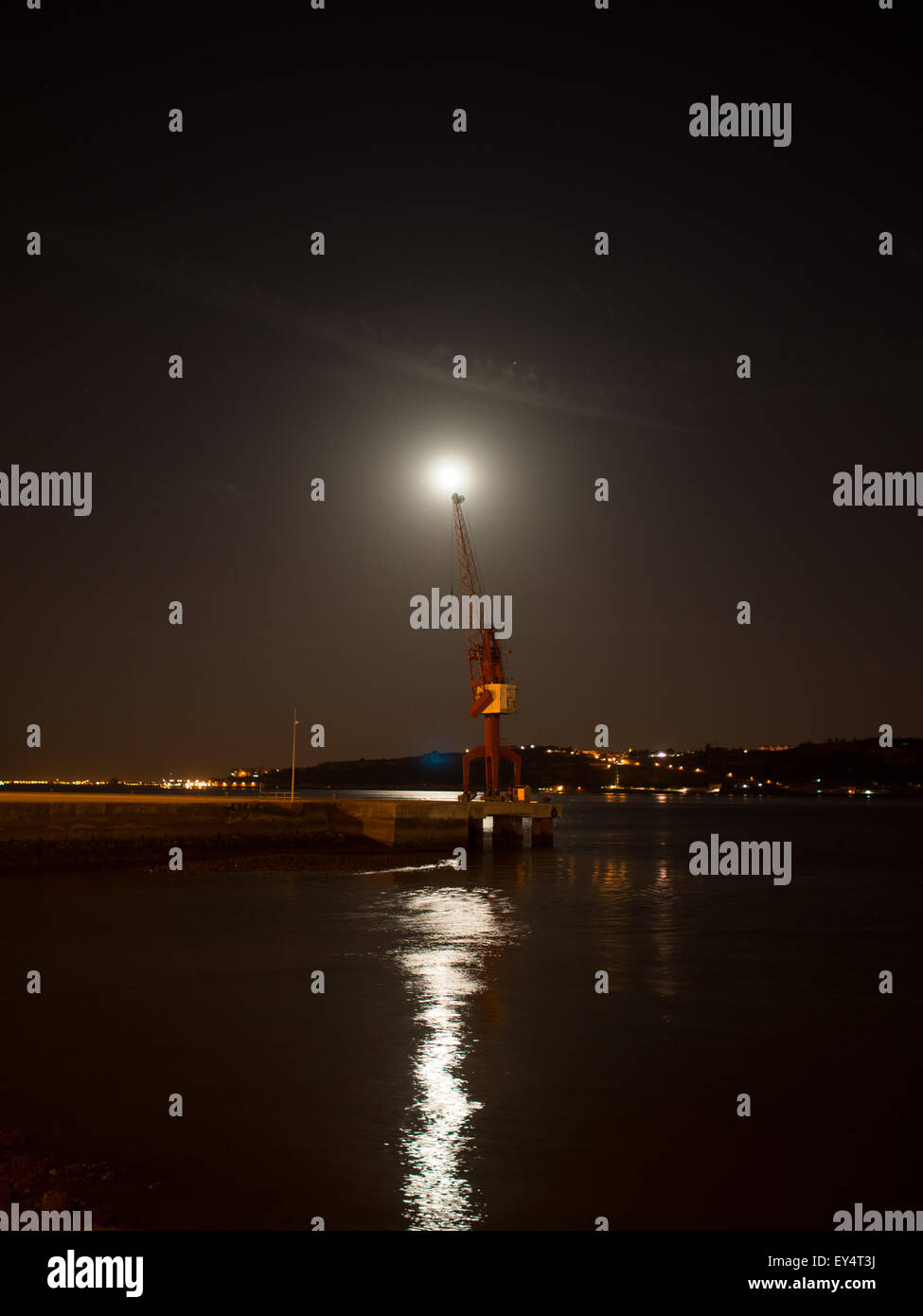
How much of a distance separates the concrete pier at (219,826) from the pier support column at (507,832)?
1157 millimetres

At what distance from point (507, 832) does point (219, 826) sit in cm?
1994

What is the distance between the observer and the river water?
10.0m

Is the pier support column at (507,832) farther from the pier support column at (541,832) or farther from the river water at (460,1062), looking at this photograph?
the river water at (460,1062)

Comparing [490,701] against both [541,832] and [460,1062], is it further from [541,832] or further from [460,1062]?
[460,1062]

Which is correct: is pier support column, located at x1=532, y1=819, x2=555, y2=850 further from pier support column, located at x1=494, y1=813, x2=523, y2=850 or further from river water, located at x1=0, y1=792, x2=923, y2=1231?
river water, located at x1=0, y1=792, x2=923, y2=1231

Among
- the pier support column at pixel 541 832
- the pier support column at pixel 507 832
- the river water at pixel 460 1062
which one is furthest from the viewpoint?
the pier support column at pixel 541 832

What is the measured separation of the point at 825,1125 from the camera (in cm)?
1235

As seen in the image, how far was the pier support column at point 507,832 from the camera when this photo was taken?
58.6m

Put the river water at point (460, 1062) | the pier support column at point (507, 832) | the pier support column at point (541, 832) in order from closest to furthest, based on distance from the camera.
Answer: the river water at point (460, 1062) < the pier support column at point (507, 832) < the pier support column at point (541, 832)

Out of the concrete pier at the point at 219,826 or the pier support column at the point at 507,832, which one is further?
the pier support column at the point at 507,832

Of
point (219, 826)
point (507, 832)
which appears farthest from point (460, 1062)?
point (507, 832)

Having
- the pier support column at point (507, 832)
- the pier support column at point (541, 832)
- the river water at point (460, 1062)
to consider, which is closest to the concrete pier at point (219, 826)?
the pier support column at point (507, 832)
